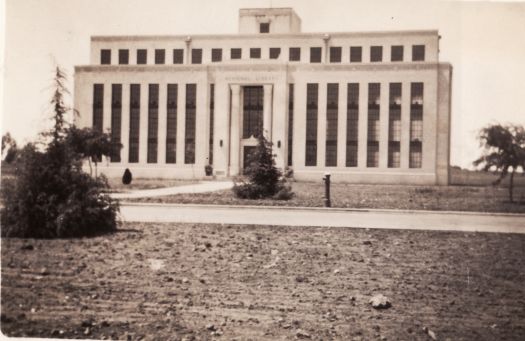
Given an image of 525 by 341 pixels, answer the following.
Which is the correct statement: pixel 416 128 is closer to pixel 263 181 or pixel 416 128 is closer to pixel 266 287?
pixel 263 181

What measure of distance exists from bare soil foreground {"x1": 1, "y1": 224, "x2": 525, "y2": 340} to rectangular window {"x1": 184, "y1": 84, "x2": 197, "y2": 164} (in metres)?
3.05

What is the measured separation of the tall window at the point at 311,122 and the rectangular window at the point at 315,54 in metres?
0.98

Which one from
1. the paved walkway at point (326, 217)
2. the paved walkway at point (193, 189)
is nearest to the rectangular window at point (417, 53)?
the paved walkway at point (326, 217)

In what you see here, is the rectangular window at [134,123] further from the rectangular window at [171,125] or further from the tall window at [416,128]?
the tall window at [416,128]

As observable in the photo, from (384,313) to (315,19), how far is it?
5352 millimetres

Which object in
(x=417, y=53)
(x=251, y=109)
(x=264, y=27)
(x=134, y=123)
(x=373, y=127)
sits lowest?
(x=134, y=123)

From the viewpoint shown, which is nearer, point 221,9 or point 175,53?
point 221,9

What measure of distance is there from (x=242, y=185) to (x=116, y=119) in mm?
3148

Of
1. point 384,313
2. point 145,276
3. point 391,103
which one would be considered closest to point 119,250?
point 145,276

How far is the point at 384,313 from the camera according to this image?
20.9 ft

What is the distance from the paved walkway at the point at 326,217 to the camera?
7.79 meters

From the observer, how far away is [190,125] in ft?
35.6

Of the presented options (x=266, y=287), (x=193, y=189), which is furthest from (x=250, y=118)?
(x=266, y=287)

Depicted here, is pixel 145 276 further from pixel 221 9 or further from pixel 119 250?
pixel 221 9
